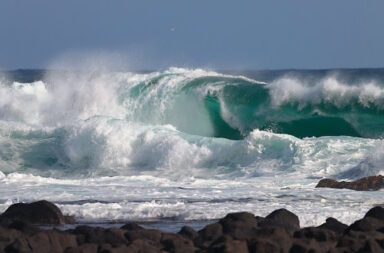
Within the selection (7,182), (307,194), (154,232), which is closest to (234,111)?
(7,182)

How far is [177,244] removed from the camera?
991 centimetres

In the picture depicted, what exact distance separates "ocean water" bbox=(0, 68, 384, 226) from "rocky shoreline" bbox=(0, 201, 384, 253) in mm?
2389

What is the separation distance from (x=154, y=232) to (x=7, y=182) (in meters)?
10.2

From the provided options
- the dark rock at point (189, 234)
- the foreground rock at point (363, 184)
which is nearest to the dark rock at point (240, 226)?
the dark rock at point (189, 234)

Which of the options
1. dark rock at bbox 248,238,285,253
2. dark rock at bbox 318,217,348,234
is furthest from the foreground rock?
dark rock at bbox 248,238,285,253

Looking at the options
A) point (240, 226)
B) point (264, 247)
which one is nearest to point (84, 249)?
point (264, 247)

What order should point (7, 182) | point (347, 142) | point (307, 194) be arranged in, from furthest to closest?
point (347, 142)
point (7, 182)
point (307, 194)

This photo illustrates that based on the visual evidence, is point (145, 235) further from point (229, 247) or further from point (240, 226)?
point (229, 247)

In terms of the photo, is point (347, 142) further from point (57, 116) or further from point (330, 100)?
point (57, 116)

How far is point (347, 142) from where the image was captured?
22.7 meters

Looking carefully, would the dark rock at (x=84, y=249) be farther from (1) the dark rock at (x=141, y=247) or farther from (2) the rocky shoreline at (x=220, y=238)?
(1) the dark rock at (x=141, y=247)

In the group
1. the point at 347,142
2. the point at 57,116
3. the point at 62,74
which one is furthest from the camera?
the point at 62,74

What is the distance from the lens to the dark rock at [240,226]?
1045 centimetres

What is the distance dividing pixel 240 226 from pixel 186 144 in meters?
13.6
